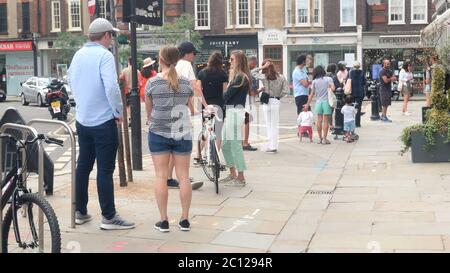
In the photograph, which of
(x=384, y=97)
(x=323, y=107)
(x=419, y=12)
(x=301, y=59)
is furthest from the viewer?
(x=419, y=12)

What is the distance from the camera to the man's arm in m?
6.15

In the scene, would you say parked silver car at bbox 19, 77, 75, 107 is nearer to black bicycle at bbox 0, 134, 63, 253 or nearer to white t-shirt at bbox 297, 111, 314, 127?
white t-shirt at bbox 297, 111, 314, 127

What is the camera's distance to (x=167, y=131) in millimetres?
6230

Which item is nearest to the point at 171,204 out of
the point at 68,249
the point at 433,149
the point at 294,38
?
the point at 68,249

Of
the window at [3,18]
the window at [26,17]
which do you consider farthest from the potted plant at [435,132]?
the window at [3,18]

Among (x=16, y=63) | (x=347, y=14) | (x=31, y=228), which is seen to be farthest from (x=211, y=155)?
(x=16, y=63)

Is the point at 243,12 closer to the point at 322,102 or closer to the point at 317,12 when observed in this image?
the point at 317,12

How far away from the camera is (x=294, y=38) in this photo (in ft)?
135

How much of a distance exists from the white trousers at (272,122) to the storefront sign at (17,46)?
1431 inches

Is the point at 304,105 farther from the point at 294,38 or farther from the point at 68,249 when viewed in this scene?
the point at 294,38

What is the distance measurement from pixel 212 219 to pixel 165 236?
822mm

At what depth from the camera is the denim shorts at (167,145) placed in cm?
623

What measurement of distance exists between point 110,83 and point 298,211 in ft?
8.32

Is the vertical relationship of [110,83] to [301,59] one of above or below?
below
